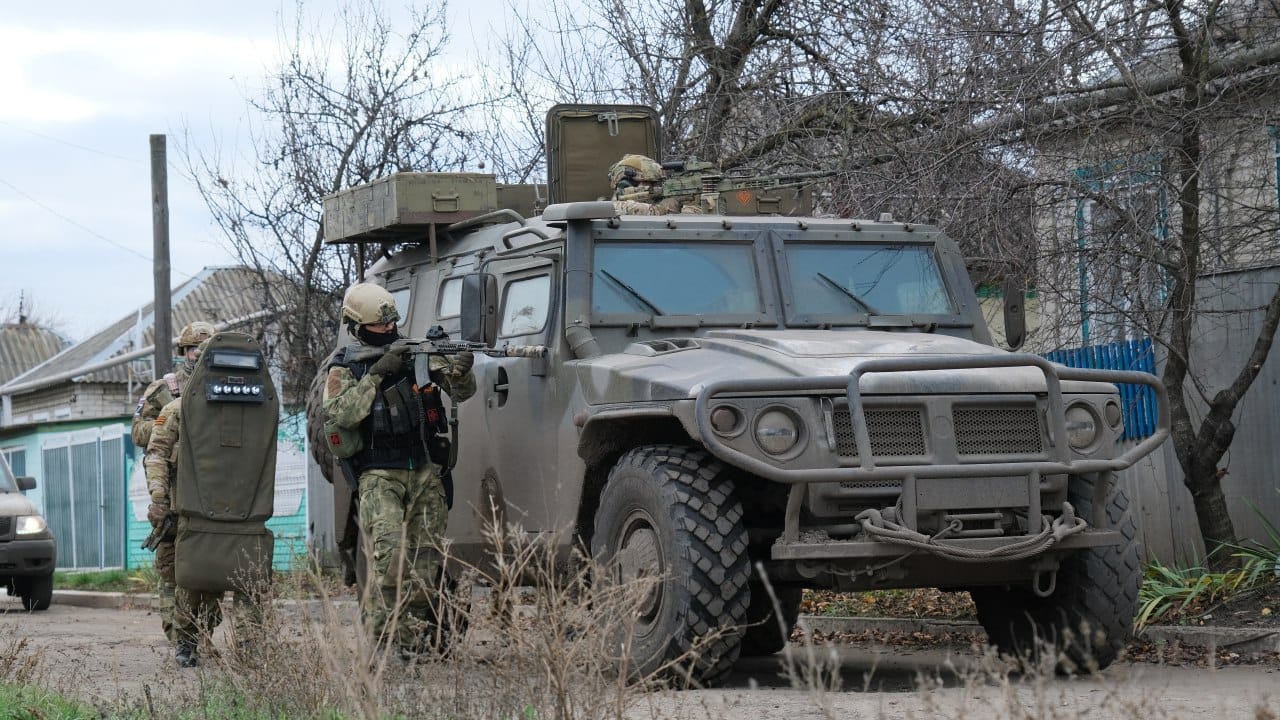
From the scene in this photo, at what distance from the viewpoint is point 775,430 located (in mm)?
6383

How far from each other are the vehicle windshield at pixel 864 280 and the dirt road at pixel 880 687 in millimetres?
1660

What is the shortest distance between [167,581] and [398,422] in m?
1.92

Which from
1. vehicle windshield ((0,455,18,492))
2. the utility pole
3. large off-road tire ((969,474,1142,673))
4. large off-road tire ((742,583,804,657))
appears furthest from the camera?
the utility pole

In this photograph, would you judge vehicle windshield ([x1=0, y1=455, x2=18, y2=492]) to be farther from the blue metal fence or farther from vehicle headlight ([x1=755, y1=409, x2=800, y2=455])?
vehicle headlight ([x1=755, y1=409, x2=800, y2=455])

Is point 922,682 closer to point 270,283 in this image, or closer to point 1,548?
point 1,548

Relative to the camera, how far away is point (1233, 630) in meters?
8.23

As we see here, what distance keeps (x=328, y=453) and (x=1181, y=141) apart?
16.1 feet

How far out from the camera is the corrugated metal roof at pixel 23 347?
53.4 m

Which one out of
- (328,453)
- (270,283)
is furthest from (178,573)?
(270,283)

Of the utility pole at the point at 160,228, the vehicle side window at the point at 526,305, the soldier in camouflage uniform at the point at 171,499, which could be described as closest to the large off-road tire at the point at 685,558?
the vehicle side window at the point at 526,305

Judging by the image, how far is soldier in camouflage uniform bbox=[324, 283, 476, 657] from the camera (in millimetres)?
7691

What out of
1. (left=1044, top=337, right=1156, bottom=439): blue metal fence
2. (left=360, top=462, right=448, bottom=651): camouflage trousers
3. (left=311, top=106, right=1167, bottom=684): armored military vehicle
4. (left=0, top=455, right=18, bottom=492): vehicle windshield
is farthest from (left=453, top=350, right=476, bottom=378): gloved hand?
(left=0, top=455, right=18, bottom=492): vehicle windshield

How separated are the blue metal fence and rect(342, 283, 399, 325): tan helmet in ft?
16.6

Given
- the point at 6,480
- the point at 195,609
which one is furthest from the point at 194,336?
the point at 6,480
